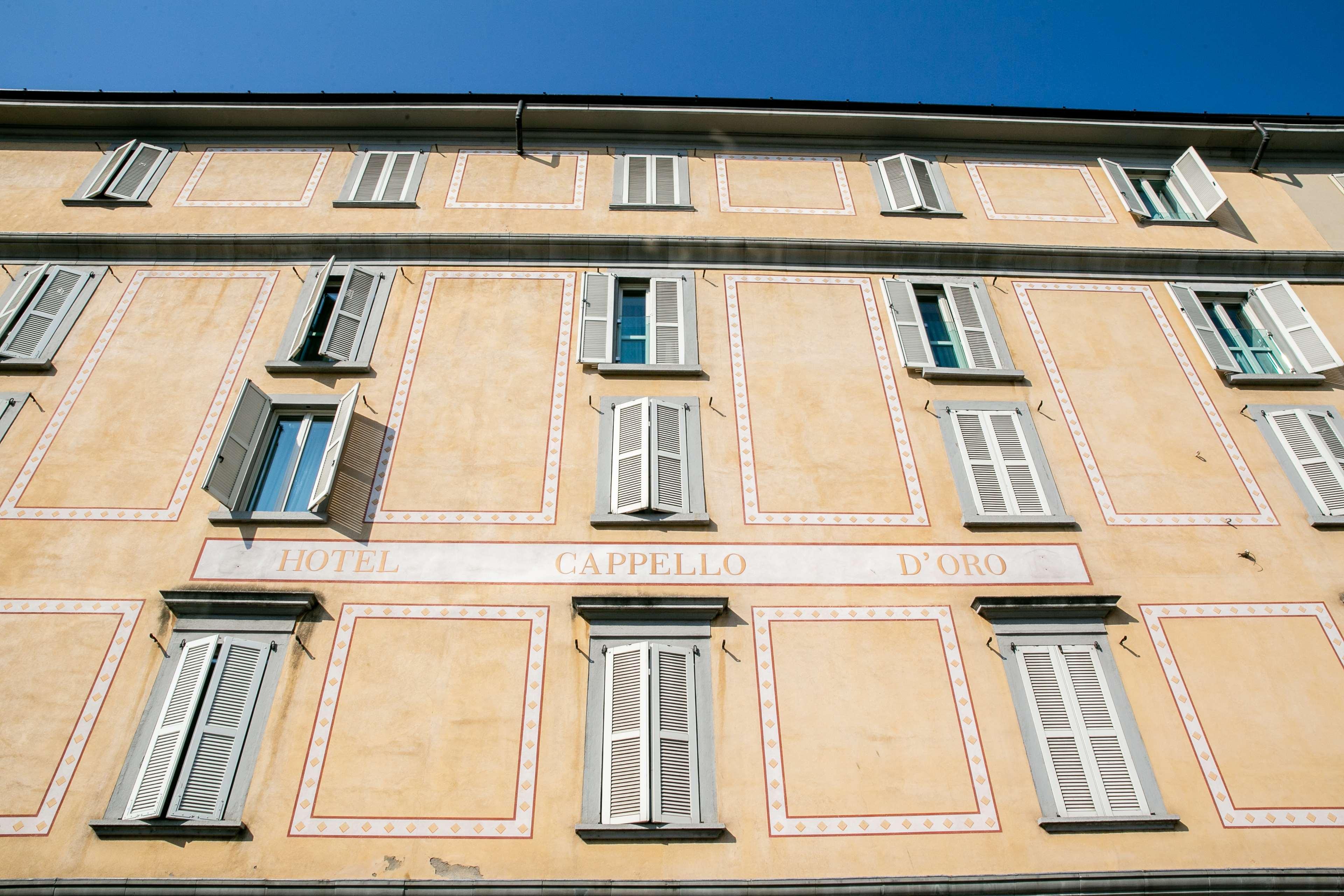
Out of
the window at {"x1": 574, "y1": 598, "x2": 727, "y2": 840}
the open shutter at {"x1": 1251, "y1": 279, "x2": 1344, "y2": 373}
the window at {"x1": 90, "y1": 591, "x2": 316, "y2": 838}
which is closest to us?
the window at {"x1": 90, "y1": 591, "x2": 316, "y2": 838}

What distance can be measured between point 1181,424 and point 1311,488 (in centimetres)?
151

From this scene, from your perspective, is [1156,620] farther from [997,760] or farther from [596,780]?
[596,780]

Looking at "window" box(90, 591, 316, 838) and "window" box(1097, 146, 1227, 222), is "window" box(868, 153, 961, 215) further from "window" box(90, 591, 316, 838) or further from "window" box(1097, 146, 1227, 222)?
"window" box(90, 591, 316, 838)

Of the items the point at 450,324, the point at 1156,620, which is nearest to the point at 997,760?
the point at 1156,620

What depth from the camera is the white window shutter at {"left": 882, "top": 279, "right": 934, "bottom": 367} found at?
12.2 metres

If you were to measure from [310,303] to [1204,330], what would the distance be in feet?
38.1

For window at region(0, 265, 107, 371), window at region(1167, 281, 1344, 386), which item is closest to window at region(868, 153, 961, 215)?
window at region(1167, 281, 1344, 386)

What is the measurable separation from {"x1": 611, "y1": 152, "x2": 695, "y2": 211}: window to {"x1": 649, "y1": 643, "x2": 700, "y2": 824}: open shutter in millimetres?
7310

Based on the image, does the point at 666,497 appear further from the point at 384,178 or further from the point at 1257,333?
the point at 1257,333

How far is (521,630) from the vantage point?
31.0 ft

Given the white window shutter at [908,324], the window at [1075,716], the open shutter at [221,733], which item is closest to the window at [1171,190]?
the white window shutter at [908,324]

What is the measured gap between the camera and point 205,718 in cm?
866

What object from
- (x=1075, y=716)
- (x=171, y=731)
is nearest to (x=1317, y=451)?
(x=1075, y=716)

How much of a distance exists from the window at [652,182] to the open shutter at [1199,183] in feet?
25.1
